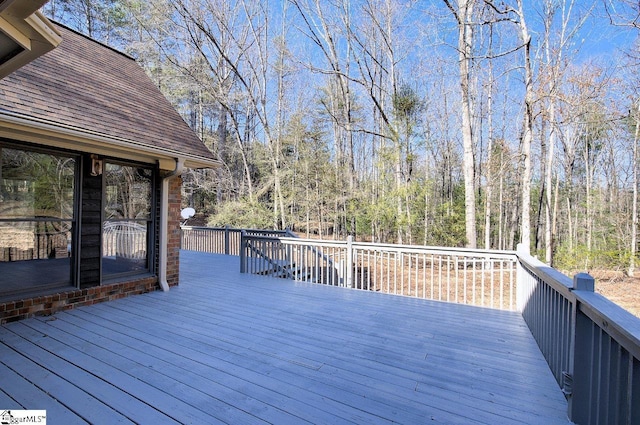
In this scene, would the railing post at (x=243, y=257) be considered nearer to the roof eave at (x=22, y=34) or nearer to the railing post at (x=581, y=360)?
the roof eave at (x=22, y=34)

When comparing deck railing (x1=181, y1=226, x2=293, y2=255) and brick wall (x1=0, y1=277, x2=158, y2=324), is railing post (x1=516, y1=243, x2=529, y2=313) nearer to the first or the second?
brick wall (x1=0, y1=277, x2=158, y2=324)

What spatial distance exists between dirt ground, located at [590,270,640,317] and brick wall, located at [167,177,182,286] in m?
9.96

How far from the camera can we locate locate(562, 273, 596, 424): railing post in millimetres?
1893

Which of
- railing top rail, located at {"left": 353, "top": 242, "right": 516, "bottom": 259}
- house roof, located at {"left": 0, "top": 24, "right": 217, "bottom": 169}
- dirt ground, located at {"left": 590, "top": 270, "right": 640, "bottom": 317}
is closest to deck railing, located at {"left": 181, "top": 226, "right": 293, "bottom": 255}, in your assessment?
house roof, located at {"left": 0, "top": 24, "right": 217, "bottom": 169}

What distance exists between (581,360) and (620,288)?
10.8 m

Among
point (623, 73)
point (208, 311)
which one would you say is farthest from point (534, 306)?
point (623, 73)

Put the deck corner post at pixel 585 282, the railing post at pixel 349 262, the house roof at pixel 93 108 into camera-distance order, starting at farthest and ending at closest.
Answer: the railing post at pixel 349 262 < the house roof at pixel 93 108 < the deck corner post at pixel 585 282

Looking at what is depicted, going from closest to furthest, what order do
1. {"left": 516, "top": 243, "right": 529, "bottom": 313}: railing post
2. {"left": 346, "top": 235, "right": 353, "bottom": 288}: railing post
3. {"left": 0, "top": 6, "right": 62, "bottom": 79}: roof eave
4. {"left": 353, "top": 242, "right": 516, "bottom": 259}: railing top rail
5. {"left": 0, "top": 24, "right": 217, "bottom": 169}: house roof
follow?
{"left": 0, "top": 6, "right": 62, "bottom": 79}: roof eave < {"left": 0, "top": 24, "right": 217, "bottom": 169}: house roof < {"left": 516, "top": 243, "right": 529, "bottom": 313}: railing post < {"left": 353, "top": 242, "right": 516, "bottom": 259}: railing top rail < {"left": 346, "top": 235, "right": 353, "bottom": 288}: railing post

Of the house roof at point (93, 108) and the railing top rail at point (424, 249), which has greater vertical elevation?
the house roof at point (93, 108)

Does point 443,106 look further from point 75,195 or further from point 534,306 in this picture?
point 75,195

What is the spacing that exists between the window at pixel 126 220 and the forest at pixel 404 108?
25.2 ft

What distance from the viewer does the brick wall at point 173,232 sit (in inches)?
215

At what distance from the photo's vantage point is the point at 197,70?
14016 millimetres

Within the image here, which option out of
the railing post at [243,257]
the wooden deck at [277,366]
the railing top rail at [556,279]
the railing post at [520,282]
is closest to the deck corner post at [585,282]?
the railing top rail at [556,279]
